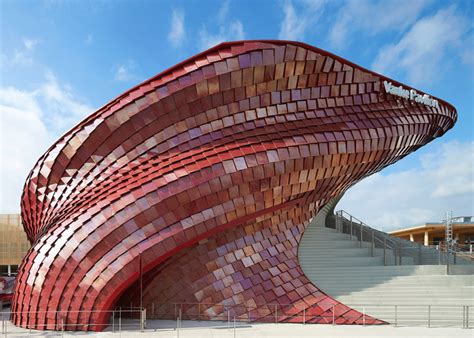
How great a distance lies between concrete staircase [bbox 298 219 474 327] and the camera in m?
16.5

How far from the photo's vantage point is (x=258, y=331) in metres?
14.9

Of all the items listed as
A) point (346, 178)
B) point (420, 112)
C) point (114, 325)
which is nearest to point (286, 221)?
point (346, 178)

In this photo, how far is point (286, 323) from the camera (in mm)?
16312

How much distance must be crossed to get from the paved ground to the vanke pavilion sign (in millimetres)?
12417

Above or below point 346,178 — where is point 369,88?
above

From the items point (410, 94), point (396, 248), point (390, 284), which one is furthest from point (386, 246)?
point (410, 94)

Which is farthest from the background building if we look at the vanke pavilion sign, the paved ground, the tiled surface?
the tiled surface

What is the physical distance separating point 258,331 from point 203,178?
723 cm

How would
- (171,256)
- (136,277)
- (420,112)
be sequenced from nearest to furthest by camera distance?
(136,277) → (171,256) → (420,112)

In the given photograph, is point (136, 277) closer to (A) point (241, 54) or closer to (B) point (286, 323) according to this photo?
(B) point (286, 323)

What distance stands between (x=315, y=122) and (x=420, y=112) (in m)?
8.42

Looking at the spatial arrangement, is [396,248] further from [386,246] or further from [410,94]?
[410,94]

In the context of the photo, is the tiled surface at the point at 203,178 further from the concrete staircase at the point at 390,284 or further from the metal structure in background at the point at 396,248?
the metal structure in background at the point at 396,248

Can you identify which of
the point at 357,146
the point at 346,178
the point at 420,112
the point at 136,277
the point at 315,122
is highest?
the point at 420,112
